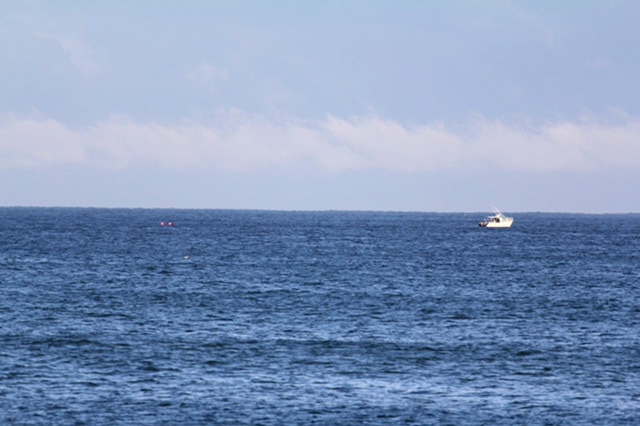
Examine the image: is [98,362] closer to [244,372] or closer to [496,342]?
[244,372]

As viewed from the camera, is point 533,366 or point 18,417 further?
point 533,366

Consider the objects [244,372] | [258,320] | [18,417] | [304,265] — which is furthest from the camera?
[304,265]

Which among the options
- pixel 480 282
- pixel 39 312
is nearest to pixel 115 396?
pixel 39 312

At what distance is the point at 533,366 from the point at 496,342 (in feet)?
27.3

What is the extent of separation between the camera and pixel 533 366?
54719 mm

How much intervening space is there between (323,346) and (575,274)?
62.5 meters

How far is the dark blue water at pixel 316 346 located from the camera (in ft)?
147

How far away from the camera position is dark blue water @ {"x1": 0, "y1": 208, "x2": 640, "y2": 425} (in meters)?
44.9

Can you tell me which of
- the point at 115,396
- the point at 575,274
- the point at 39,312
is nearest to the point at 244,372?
the point at 115,396

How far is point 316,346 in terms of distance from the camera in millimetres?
60344

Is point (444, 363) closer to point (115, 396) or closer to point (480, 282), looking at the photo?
point (115, 396)

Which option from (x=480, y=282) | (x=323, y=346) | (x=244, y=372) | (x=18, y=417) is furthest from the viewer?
(x=480, y=282)

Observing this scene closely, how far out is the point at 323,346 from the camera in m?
60.3

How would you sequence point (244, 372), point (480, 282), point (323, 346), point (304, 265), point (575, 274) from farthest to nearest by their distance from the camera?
point (304, 265) < point (575, 274) < point (480, 282) < point (323, 346) < point (244, 372)
